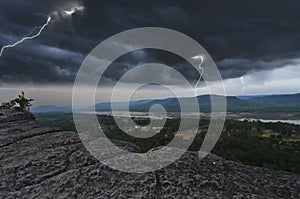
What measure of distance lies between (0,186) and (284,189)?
13.8ft

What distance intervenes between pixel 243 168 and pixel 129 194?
205 cm

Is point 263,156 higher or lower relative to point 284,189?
lower

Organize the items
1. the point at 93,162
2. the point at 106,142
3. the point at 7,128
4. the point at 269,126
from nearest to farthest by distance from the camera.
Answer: the point at 93,162 < the point at 106,142 < the point at 7,128 < the point at 269,126

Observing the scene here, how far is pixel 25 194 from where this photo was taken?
3.56m

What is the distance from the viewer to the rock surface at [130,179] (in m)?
3.20

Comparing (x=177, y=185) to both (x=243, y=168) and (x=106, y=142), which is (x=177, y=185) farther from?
(x=106, y=142)

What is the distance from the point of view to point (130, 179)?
3.42 meters

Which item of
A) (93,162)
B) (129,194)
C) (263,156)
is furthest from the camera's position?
(263,156)

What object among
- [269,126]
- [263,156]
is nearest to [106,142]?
[263,156]

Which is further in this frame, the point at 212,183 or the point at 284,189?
the point at 284,189

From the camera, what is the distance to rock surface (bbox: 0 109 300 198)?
10.5ft

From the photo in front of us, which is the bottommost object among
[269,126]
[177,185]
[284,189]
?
[269,126]

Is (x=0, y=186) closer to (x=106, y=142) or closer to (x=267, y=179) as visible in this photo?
(x=106, y=142)

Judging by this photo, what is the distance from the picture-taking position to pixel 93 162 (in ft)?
13.4
